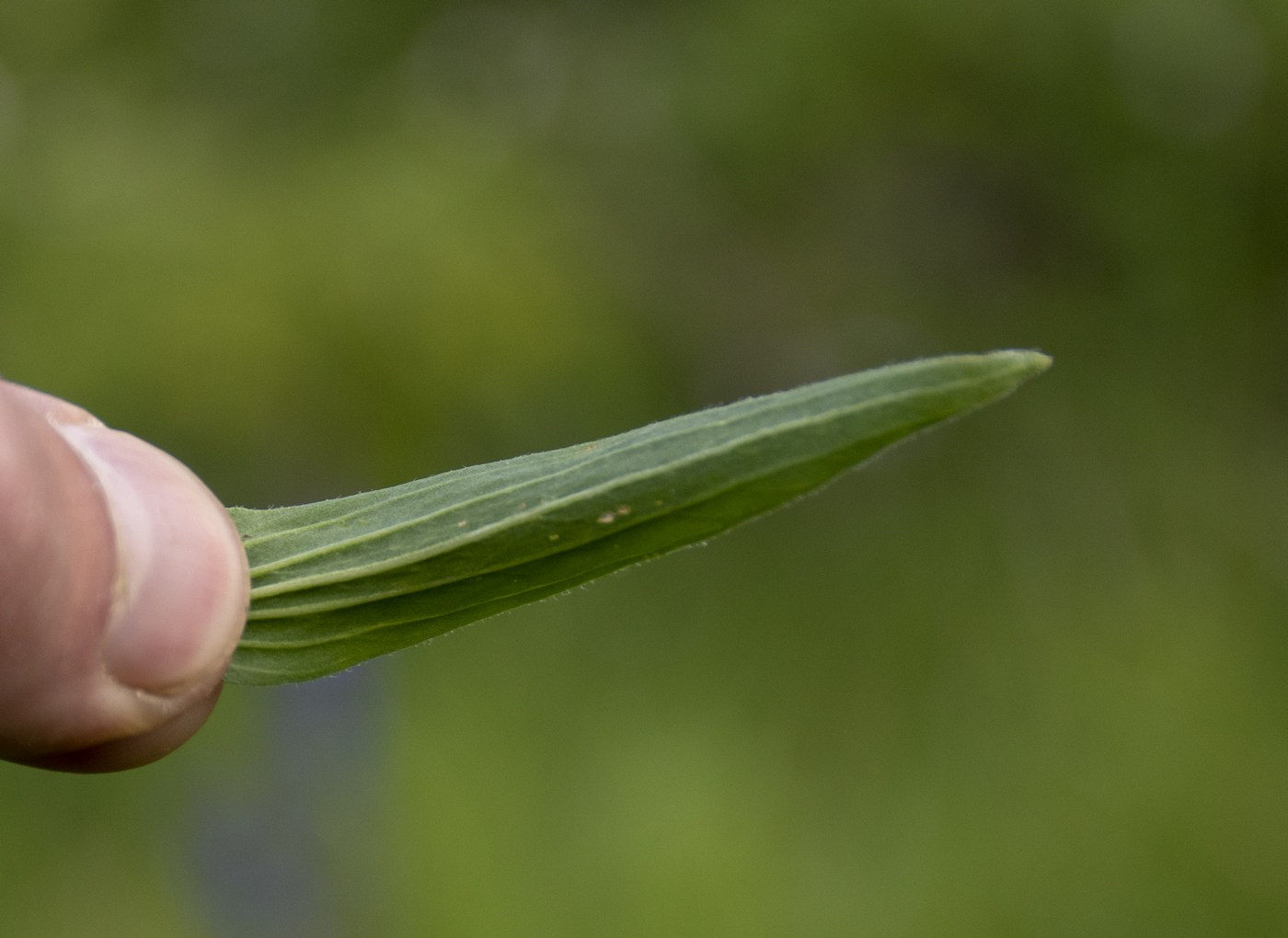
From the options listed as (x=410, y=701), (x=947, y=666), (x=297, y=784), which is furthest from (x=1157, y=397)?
(x=297, y=784)

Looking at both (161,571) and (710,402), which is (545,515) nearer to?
(161,571)

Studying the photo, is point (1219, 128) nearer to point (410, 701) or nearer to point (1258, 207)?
point (1258, 207)

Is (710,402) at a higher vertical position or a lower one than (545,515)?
lower

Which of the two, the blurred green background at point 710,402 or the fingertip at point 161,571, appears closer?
the fingertip at point 161,571

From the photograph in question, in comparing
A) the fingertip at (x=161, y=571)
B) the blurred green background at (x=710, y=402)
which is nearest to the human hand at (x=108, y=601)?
the fingertip at (x=161, y=571)

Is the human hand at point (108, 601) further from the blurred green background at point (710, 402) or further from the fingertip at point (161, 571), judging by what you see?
the blurred green background at point (710, 402)

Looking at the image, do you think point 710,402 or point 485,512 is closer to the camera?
point 485,512

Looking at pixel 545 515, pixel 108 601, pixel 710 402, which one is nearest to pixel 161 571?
pixel 108 601
